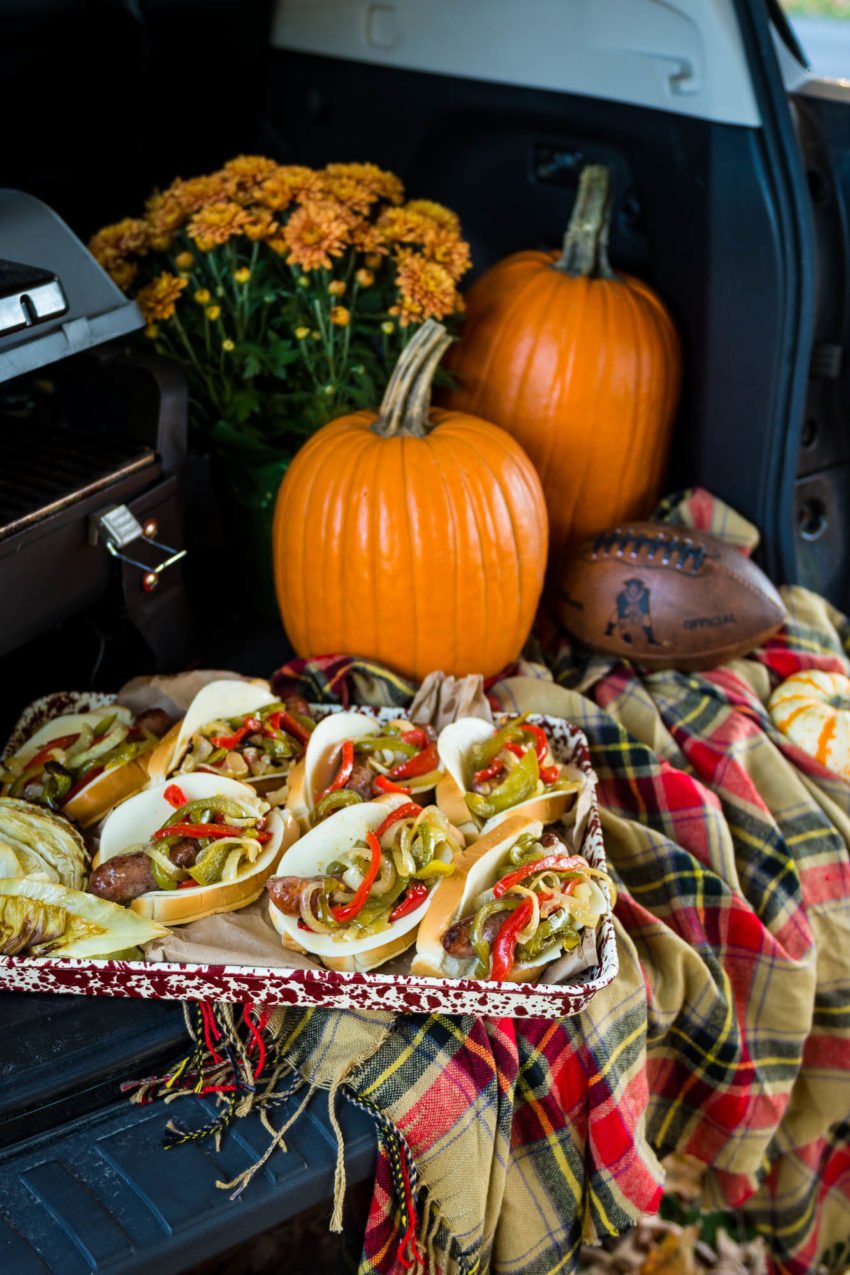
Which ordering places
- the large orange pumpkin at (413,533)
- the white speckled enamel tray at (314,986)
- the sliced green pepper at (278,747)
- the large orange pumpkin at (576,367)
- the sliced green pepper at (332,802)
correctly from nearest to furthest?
1. the white speckled enamel tray at (314,986)
2. the sliced green pepper at (332,802)
3. the sliced green pepper at (278,747)
4. the large orange pumpkin at (413,533)
5. the large orange pumpkin at (576,367)

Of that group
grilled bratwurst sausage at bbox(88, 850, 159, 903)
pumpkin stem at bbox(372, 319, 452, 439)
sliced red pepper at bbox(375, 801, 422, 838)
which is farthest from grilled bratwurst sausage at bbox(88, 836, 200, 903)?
pumpkin stem at bbox(372, 319, 452, 439)

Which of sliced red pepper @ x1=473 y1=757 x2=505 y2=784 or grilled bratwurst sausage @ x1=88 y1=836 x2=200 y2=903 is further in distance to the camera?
sliced red pepper @ x1=473 y1=757 x2=505 y2=784

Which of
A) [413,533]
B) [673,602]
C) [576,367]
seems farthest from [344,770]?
[576,367]

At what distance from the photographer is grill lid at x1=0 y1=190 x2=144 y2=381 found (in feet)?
4.20

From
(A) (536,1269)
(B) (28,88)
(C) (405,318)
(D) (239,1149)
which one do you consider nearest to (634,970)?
(A) (536,1269)

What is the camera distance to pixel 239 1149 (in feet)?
3.70

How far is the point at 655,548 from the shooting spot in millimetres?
1821

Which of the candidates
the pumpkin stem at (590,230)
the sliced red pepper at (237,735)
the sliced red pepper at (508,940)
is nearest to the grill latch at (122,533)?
the sliced red pepper at (237,735)

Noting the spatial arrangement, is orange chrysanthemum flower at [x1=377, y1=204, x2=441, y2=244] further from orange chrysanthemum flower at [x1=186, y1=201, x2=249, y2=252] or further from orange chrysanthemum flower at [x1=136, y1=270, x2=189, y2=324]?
orange chrysanthemum flower at [x1=136, y1=270, x2=189, y2=324]

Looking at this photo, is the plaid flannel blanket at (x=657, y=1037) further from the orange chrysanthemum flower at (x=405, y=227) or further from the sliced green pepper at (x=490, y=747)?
the orange chrysanthemum flower at (x=405, y=227)

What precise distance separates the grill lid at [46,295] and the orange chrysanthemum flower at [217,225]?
0.27 metres

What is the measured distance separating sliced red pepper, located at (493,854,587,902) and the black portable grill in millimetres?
631

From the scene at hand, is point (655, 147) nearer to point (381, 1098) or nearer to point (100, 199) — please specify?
point (100, 199)

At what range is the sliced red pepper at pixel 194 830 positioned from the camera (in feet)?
4.02
